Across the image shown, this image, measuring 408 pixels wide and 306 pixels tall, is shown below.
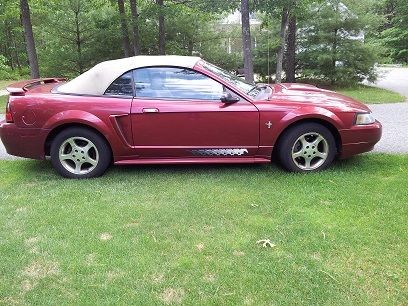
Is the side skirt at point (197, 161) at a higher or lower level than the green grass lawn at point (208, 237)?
higher

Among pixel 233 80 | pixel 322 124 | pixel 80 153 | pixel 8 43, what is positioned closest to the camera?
pixel 322 124

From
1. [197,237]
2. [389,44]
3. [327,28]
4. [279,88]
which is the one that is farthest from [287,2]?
[389,44]

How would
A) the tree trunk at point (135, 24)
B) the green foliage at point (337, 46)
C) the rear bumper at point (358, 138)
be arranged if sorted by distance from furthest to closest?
1. the green foliage at point (337, 46)
2. the tree trunk at point (135, 24)
3. the rear bumper at point (358, 138)

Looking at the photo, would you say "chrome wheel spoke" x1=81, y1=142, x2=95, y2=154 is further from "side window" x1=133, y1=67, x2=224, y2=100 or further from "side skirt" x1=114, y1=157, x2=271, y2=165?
"side window" x1=133, y1=67, x2=224, y2=100

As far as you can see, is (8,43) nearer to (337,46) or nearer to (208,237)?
(337,46)

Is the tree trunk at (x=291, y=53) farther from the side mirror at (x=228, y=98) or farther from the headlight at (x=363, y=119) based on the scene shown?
the side mirror at (x=228, y=98)

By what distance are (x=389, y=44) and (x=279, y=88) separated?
32885 mm

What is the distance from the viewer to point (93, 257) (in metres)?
3.24

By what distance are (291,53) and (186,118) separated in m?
10.9

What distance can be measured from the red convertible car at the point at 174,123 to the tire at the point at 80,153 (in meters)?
0.01

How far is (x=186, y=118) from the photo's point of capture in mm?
4805

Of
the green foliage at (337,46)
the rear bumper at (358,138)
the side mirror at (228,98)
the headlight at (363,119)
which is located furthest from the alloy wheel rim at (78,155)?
the green foliage at (337,46)

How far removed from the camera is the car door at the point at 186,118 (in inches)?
189

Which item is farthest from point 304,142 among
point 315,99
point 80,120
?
point 80,120
